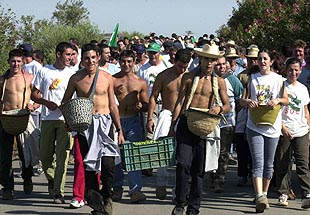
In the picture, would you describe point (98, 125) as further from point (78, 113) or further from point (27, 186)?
point (27, 186)

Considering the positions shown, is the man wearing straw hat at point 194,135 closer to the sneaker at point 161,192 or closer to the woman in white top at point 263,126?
the woman in white top at point 263,126

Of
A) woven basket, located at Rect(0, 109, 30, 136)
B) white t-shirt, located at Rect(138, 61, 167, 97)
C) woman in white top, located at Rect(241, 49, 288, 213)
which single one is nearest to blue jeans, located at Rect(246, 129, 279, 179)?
woman in white top, located at Rect(241, 49, 288, 213)

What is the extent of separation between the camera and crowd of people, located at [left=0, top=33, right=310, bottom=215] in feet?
31.7

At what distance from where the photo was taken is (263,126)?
34.1ft

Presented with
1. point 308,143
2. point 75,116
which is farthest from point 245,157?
point 75,116

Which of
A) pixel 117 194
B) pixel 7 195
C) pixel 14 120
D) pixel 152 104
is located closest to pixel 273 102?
pixel 152 104

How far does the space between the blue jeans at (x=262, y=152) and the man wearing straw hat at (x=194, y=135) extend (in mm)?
851

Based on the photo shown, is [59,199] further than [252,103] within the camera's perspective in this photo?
Yes

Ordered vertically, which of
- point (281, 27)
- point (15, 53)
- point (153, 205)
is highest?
point (281, 27)

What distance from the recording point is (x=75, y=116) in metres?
9.34

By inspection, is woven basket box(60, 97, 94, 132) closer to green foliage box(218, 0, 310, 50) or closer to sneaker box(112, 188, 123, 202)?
sneaker box(112, 188, 123, 202)

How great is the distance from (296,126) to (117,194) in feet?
8.53

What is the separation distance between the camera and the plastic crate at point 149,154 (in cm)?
1040

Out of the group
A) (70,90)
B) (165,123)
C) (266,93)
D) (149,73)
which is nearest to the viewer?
(70,90)
